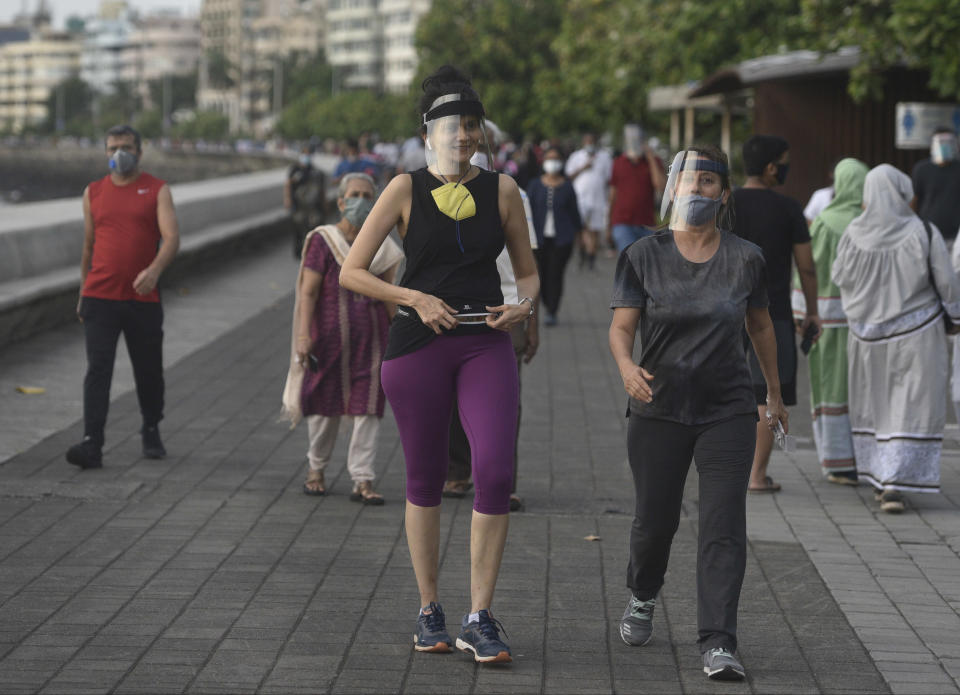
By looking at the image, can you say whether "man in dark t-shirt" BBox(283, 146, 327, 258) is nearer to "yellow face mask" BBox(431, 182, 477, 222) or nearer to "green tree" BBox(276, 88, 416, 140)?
"yellow face mask" BBox(431, 182, 477, 222)

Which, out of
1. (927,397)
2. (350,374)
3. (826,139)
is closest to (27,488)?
(350,374)

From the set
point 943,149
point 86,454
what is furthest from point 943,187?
point 86,454

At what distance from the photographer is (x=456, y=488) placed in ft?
26.4

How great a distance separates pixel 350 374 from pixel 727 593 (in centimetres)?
327

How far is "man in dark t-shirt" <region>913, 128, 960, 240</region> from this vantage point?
1358 centimetres

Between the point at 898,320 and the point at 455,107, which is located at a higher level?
the point at 455,107

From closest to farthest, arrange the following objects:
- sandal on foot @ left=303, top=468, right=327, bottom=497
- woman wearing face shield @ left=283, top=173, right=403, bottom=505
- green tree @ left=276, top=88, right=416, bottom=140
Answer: woman wearing face shield @ left=283, top=173, right=403, bottom=505
sandal on foot @ left=303, top=468, right=327, bottom=497
green tree @ left=276, top=88, right=416, bottom=140

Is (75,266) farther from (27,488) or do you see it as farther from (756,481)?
(756,481)

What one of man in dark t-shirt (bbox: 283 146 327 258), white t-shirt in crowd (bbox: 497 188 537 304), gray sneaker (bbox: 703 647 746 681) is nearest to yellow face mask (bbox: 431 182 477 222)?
white t-shirt in crowd (bbox: 497 188 537 304)

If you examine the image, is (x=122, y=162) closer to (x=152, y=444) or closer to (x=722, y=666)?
(x=152, y=444)

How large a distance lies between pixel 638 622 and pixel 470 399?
97cm

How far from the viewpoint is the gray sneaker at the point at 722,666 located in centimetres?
501

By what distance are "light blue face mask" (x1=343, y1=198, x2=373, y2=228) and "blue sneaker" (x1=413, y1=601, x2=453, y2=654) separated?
2.86m

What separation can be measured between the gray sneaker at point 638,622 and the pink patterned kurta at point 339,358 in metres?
2.76
